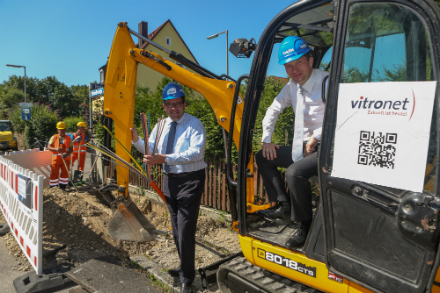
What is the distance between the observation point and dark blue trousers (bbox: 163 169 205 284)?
326 centimetres

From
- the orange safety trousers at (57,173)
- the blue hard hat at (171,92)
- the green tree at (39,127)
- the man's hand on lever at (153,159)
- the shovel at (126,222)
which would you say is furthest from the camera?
the green tree at (39,127)

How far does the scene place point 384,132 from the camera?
165cm

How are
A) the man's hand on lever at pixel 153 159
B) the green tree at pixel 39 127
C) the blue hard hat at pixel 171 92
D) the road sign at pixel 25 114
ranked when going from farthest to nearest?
the green tree at pixel 39 127
the road sign at pixel 25 114
the blue hard hat at pixel 171 92
the man's hand on lever at pixel 153 159

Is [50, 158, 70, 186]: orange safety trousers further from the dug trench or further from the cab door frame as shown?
the cab door frame

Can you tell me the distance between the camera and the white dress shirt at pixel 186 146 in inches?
127

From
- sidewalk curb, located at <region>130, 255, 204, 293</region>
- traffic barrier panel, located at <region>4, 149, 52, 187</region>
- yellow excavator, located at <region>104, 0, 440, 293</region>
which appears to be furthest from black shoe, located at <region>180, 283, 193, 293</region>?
traffic barrier panel, located at <region>4, 149, 52, 187</region>

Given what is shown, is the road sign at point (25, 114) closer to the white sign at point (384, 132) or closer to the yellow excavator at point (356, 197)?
the yellow excavator at point (356, 197)

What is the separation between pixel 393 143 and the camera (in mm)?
1619

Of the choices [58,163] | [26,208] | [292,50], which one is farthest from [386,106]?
[58,163]

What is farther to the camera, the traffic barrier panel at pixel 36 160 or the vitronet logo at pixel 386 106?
the traffic barrier panel at pixel 36 160

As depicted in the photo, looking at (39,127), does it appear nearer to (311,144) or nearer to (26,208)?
(26,208)

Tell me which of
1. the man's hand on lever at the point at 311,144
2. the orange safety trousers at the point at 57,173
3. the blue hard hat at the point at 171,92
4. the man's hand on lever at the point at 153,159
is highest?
the blue hard hat at the point at 171,92

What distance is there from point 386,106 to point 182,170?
217 cm

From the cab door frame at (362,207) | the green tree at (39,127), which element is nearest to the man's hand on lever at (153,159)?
the cab door frame at (362,207)
